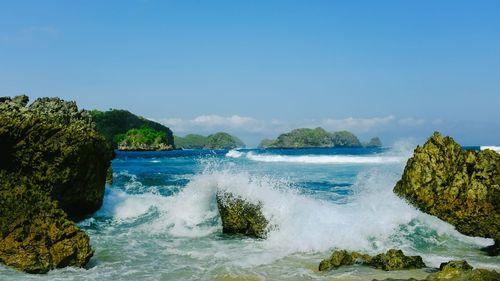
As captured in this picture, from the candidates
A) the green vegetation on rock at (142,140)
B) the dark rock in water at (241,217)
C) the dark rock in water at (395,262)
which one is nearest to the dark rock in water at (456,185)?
the dark rock in water at (395,262)

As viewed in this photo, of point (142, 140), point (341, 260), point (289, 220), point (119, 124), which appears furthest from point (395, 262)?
point (119, 124)

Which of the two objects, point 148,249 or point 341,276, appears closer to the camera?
point 341,276

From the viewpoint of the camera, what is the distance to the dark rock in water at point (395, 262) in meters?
8.02

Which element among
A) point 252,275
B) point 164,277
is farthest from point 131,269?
point 252,275

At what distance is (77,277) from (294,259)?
4.17 meters

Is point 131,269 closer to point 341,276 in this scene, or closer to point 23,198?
point 23,198

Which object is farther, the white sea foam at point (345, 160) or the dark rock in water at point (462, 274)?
the white sea foam at point (345, 160)

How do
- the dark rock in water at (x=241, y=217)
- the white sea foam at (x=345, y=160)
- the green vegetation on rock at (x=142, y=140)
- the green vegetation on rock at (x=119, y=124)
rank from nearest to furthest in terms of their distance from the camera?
the dark rock in water at (x=241, y=217)
the white sea foam at (x=345, y=160)
the green vegetation on rock at (x=142, y=140)
the green vegetation on rock at (x=119, y=124)

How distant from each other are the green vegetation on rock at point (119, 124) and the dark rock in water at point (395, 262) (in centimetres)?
14410

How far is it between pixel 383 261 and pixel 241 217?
4.52m

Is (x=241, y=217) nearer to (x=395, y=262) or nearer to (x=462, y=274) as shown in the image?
(x=395, y=262)

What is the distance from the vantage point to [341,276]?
25.3 ft

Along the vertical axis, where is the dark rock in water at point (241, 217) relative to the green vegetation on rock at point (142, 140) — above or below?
below

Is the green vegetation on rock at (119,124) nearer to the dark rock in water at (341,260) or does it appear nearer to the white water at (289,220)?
the white water at (289,220)
